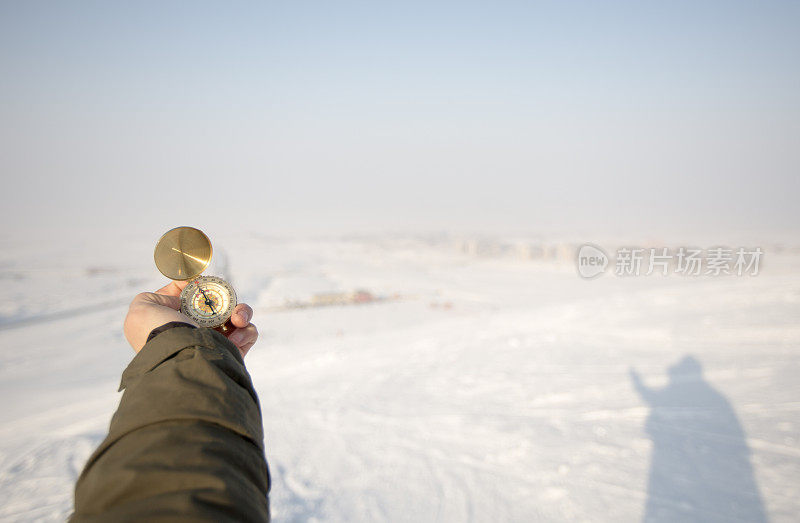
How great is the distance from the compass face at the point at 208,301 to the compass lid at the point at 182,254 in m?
0.12

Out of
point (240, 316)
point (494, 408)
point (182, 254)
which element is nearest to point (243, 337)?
point (240, 316)


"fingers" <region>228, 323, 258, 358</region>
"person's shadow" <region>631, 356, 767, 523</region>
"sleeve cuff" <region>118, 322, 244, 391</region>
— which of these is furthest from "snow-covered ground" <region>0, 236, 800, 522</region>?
"sleeve cuff" <region>118, 322, 244, 391</region>

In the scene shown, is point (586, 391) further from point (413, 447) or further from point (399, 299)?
point (399, 299)

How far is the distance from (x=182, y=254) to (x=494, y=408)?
19.6ft

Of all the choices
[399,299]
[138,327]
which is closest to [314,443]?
[138,327]

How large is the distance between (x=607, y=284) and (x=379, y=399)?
60.3 ft

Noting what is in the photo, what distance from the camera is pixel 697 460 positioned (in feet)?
17.7

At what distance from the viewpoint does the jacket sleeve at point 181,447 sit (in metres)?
0.97

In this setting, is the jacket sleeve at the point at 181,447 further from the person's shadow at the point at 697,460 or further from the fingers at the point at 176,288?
the person's shadow at the point at 697,460

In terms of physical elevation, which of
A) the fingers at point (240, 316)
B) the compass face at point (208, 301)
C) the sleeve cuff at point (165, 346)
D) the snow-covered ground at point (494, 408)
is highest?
the sleeve cuff at point (165, 346)

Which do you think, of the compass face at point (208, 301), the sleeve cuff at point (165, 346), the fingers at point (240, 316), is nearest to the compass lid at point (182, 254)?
the compass face at point (208, 301)

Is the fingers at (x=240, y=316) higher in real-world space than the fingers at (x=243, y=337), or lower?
higher

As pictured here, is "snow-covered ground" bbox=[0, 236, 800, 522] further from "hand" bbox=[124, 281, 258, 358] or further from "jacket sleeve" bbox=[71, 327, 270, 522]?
"jacket sleeve" bbox=[71, 327, 270, 522]

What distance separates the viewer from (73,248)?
142ft
